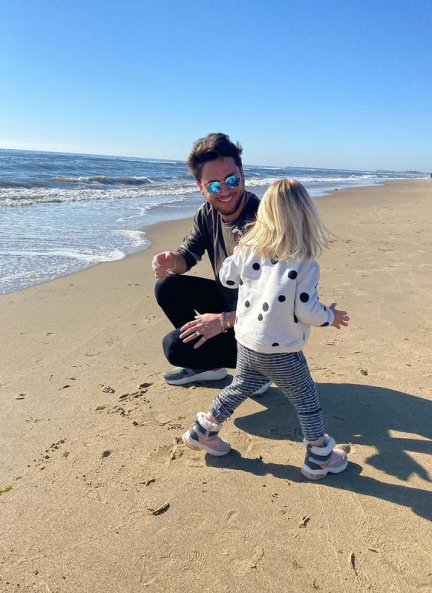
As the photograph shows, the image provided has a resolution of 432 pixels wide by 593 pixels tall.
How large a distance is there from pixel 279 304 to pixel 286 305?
0.10ft

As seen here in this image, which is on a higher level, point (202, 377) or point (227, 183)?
point (227, 183)

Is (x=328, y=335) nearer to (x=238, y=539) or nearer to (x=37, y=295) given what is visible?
(x=238, y=539)

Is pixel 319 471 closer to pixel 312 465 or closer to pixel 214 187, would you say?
pixel 312 465

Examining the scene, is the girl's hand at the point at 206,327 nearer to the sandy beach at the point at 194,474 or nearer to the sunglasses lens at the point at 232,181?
the sandy beach at the point at 194,474

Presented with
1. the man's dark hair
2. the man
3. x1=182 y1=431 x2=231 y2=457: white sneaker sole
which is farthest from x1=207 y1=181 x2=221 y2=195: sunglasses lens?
x1=182 y1=431 x2=231 y2=457: white sneaker sole

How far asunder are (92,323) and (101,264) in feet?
8.15

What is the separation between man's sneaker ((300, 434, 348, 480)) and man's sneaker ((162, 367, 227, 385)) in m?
1.12

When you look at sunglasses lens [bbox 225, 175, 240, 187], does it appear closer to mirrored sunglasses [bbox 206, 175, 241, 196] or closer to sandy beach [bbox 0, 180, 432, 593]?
mirrored sunglasses [bbox 206, 175, 241, 196]

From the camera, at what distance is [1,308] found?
476cm

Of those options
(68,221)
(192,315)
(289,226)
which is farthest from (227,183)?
(68,221)

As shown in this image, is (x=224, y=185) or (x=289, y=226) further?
(x=224, y=185)

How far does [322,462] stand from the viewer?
2287mm

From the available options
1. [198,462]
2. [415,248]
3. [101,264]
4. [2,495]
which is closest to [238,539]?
[198,462]

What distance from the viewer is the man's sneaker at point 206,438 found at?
246 centimetres
